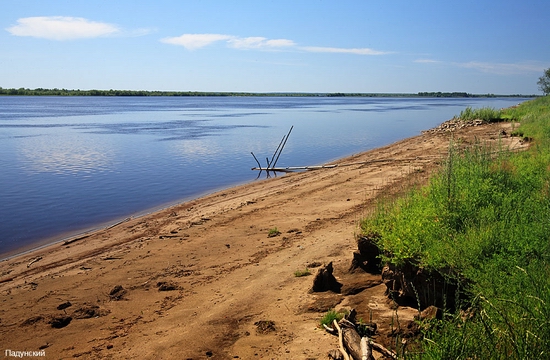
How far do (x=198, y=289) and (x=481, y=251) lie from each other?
180 inches

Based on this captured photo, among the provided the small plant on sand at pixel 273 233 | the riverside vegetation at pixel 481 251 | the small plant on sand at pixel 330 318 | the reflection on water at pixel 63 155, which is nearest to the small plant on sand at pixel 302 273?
the riverside vegetation at pixel 481 251

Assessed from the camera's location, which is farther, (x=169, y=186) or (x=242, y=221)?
(x=169, y=186)

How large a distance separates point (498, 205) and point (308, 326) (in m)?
3.33

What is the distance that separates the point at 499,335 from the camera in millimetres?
3785

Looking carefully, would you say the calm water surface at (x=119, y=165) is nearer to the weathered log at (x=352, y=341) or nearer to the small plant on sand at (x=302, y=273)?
the small plant on sand at (x=302, y=273)

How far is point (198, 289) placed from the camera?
7.96 m

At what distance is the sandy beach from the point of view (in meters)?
5.97

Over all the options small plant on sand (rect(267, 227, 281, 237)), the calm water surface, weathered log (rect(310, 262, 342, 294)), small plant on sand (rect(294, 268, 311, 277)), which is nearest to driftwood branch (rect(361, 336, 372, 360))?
weathered log (rect(310, 262, 342, 294))

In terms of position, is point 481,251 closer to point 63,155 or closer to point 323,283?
point 323,283

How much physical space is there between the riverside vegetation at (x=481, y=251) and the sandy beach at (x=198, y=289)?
25.9 inches

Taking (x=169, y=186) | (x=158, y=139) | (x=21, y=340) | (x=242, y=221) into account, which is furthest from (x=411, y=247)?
(x=158, y=139)

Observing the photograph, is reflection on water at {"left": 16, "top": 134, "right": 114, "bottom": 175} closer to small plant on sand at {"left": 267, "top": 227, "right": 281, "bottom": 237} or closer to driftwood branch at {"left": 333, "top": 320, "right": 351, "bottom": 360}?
small plant on sand at {"left": 267, "top": 227, "right": 281, "bottom": 237}

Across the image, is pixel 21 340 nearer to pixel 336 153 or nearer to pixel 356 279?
pixel 356 279

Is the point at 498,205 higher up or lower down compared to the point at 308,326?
higher up
